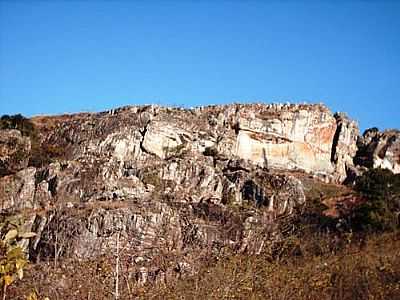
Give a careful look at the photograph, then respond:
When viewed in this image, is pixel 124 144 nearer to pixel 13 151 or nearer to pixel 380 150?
pixel 13 151

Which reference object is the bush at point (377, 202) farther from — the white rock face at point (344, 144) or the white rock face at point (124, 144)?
the white rock face at point (124, 144)

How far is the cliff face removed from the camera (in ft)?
89.0

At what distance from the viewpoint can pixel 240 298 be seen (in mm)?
8000

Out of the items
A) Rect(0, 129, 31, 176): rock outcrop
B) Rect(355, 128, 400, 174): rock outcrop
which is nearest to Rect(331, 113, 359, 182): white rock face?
Rect(355, 128, 400, 174): rock outcrop

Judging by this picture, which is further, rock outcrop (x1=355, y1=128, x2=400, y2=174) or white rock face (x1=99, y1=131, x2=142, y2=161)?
rock outcrop (x1=355, y1=128, x2=400, y2=174)

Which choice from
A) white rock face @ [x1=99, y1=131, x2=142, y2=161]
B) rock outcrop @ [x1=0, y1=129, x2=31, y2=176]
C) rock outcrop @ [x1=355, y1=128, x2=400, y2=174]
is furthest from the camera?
rock outcrop @ [x1=355, y1=128, x2=400, y2=174]

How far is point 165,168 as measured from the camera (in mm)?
37375

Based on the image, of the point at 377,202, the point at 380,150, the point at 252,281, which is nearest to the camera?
the point at 252,281

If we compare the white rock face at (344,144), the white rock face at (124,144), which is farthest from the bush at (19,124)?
the white rock face at (344,144)

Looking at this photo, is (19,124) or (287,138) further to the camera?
(287,138)

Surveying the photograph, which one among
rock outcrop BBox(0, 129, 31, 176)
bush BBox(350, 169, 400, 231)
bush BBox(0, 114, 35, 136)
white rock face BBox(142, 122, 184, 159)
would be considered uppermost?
bush BBox(0, 114, 35, 136)

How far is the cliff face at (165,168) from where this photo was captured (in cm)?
2714

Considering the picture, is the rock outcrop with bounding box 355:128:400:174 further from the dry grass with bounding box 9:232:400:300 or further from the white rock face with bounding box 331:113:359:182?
the dry grass with bounding box 9:232:400:300

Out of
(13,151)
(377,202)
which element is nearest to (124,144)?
(13,151)
